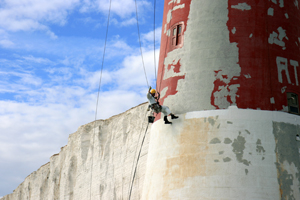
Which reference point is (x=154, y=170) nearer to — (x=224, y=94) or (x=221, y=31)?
(x=224, y=94)

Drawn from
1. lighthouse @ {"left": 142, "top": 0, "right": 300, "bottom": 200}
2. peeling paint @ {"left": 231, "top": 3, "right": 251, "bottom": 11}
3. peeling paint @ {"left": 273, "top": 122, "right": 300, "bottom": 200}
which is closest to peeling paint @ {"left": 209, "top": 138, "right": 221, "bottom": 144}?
lighthouse @ {"left": 142, "top": 0, "right": 300, "bottom": 200}

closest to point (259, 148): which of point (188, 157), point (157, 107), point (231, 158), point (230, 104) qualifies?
point (231, 158)

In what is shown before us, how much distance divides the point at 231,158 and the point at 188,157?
1195 mm

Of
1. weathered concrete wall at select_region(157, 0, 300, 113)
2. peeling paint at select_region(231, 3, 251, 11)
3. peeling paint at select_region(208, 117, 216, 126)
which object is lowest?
peeling paint at select_region(208, 117, 216, 126)

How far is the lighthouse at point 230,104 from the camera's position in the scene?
12922 mm

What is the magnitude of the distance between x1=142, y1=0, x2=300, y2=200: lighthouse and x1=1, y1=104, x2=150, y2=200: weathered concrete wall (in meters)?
12.9

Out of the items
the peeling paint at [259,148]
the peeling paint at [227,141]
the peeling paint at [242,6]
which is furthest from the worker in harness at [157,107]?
the peeling paint at [242,6]

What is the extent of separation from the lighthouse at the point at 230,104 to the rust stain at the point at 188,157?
0.03m

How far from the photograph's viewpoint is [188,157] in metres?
13.5

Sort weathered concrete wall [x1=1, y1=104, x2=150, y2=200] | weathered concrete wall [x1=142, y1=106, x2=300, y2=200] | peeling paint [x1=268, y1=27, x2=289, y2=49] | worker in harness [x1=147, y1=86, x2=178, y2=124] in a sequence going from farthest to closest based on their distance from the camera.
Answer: weathered concrete wall [x1=1, y1=104, x2=150, y2=200] → peeling paint [x1=268, y1=27, x2=289, y2=49] → worker in harness [x1=147, y1=86, x2=178, y2=124] → weathered concrete wall [x1=142, y1=106, x2=300, y2=200]

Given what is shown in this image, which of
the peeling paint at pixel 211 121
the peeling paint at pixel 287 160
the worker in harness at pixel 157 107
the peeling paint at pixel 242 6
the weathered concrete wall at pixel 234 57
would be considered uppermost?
the peeling paint at pixel 242 6

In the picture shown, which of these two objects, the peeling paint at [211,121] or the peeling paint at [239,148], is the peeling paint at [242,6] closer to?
the peeling paint at [211,121]

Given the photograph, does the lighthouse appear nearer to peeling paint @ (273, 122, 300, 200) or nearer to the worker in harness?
peeling paint @ (273, 122, 300, 200)

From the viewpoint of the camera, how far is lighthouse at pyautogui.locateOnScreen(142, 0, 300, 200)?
12.9 m
